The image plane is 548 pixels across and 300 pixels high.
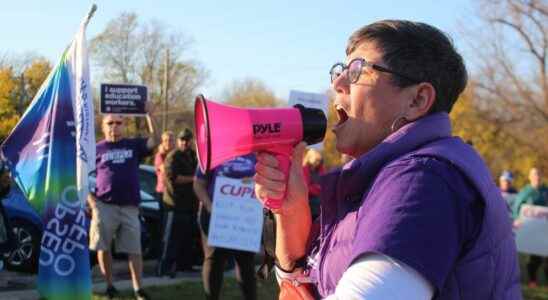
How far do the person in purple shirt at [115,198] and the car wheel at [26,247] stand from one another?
1.81 metres

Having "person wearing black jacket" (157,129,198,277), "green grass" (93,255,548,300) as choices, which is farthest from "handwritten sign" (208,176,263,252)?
"person wearing black jacket" (157,129,198,277)

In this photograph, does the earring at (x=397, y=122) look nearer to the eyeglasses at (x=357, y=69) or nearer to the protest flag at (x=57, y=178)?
the eyeglasses at (x=357, y=69)

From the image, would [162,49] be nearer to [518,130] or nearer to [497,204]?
[518,130]

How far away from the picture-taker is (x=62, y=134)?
507 centimetres

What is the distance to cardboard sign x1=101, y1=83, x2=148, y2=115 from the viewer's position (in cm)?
728

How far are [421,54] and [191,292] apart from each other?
6.38 m

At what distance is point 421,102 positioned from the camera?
164cm

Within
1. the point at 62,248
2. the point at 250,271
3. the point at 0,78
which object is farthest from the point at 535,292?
the point at 0,78

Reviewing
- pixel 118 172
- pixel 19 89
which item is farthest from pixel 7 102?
pixel 118 172

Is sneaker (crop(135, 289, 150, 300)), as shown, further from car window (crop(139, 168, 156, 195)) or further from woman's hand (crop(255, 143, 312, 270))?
woman's hand (crop(255, 143, 312, 270))

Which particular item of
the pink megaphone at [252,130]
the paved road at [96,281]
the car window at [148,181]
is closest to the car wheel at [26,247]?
the paved road at [96,281]

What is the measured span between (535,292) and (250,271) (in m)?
4.77

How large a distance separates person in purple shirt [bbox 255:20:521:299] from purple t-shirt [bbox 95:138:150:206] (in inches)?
208

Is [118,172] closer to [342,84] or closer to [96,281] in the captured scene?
[96,281]
